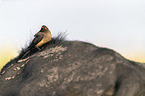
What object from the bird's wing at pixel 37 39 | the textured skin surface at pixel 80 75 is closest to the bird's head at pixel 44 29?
the bird's wing at pixel 37 39

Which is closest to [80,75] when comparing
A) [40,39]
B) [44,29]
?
[40,39]

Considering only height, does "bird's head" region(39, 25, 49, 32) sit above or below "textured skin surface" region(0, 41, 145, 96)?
above

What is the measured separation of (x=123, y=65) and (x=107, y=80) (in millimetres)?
500

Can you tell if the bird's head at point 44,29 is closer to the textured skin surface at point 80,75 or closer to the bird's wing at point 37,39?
the bird's wing at point 37,39

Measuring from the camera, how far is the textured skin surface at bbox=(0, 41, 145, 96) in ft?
14.9

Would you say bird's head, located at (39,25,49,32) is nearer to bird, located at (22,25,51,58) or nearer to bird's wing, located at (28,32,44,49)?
bird, located at (22,25,51,58)

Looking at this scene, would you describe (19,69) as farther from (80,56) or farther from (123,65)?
(123,65)

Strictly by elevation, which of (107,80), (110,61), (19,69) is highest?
(110,61)

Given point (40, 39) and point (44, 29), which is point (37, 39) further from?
point (44, 29)

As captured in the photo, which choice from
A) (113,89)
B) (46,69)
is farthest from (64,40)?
(113,89)

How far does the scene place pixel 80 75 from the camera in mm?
4727

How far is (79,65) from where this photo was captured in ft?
16.1

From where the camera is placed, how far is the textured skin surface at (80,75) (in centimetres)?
453

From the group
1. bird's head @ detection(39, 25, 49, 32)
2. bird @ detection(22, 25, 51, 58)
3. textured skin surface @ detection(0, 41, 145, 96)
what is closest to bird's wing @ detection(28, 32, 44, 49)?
bird @ detection(22, 25, 51, 58)
